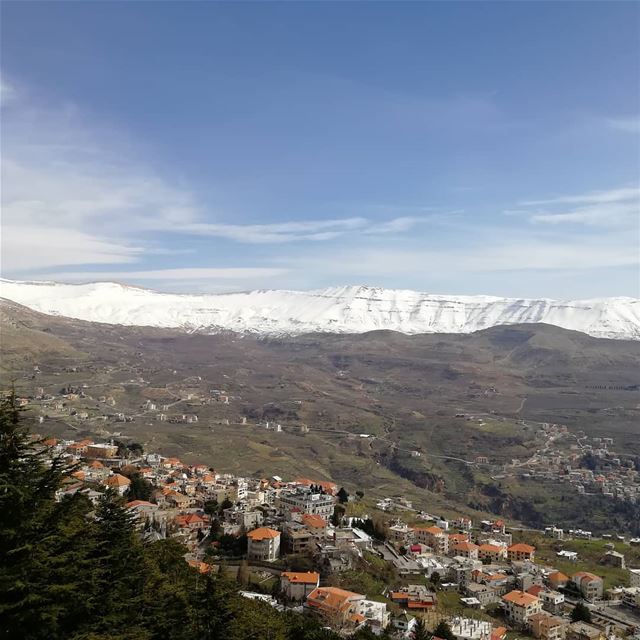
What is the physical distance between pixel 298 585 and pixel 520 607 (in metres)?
14.7

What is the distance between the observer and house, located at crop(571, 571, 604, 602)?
4456cm

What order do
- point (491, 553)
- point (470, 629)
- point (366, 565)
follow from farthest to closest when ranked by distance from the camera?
point (491, 553) → point (366, 565) → point (470, 629)

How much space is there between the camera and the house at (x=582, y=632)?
116ft

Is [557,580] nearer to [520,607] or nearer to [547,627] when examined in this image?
[520,607]

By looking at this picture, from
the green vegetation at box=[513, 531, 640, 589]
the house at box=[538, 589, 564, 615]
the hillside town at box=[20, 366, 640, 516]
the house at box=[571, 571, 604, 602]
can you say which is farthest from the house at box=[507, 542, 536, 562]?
the hillside town at box=[20, 366, 640, 516]

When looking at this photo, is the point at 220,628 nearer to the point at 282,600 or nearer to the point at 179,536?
the point at 282,600

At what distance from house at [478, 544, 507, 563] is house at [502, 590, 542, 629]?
422 inches

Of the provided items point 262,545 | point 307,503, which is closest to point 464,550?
point 307,503

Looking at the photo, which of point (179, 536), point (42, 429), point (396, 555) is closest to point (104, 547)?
point (179, 536)

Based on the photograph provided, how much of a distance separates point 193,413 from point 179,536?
9797 centimetres

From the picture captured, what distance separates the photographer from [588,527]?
275ft

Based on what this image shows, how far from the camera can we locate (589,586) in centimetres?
4488

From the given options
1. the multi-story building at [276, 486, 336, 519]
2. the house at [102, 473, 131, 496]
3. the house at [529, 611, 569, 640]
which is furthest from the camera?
the multi-story building at [276, 486, 336, 519]

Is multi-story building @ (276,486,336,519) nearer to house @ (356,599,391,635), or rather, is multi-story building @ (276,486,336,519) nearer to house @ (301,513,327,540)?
house @ (301,513,327,540)
